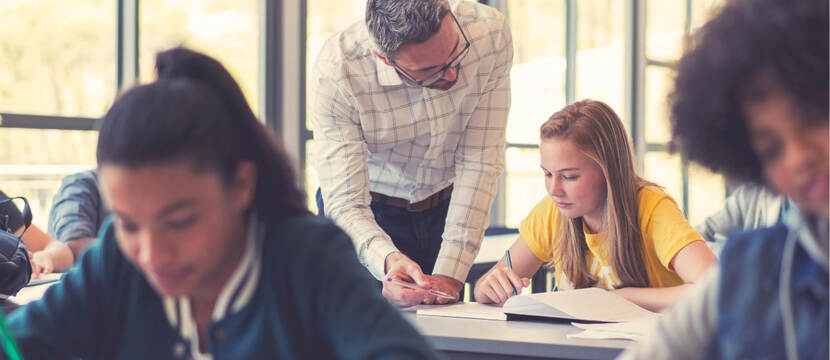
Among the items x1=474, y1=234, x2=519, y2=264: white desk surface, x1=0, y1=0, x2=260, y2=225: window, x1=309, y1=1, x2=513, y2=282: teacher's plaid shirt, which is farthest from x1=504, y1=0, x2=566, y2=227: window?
x1=309, y1=1, x2=513, y2=282: teacher's plaid shirt

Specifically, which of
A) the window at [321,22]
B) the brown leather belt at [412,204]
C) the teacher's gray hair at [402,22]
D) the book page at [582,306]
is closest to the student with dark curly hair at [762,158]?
the book page at [582,306]

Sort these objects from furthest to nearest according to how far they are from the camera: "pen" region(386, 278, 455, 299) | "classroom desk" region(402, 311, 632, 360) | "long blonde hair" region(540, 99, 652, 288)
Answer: "long blonde hair" region(540, 99, 652, 288)
"pen" region(386, 278, 455, 299)
"classroom desk" region(402, 311, 632, 360)

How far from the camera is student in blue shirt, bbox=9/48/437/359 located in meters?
0.78

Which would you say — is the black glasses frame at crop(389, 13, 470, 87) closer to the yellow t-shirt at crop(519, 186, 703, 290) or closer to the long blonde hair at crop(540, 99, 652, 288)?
the long blonde hair at crop(540, 99, 652, 288)

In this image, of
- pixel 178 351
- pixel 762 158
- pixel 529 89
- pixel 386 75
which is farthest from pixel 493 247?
pixel 762 158

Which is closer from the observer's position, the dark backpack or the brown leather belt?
the dark backpack

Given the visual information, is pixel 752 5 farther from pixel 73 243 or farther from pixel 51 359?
pixel 73 243

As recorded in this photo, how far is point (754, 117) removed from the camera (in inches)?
26.2

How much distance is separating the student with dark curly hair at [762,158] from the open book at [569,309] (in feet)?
2.66

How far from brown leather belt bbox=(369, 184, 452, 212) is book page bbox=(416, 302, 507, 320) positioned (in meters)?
0.39

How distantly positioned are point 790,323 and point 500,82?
1.39 m

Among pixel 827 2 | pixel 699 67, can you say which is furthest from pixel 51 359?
pixel 827 2

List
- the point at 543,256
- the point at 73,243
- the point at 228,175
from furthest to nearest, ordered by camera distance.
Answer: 1. the point at 73,243
2. the point at 543,256
3. the point at 228,175

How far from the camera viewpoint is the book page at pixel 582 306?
158 cm
